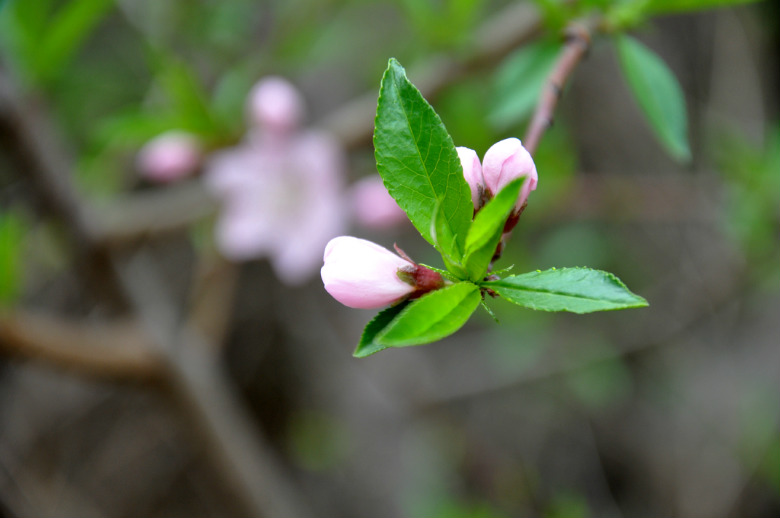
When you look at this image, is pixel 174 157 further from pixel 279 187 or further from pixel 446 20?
pixel 446 20

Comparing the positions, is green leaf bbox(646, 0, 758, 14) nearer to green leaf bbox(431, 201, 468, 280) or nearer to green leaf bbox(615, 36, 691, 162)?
green leaf bbox(615, 36, 691, 162)

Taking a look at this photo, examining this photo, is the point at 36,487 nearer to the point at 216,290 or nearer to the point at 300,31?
the point at 216,290

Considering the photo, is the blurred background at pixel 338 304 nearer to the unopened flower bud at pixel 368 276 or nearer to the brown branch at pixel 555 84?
the brown branch at pixel 555 84

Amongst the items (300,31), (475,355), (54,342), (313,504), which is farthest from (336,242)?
(313,504)

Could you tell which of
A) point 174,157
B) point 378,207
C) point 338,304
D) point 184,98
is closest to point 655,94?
point 378,207

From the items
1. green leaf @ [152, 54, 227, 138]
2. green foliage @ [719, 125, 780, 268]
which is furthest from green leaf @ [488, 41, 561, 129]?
green foliage @ [719, 125, 780, 268]
